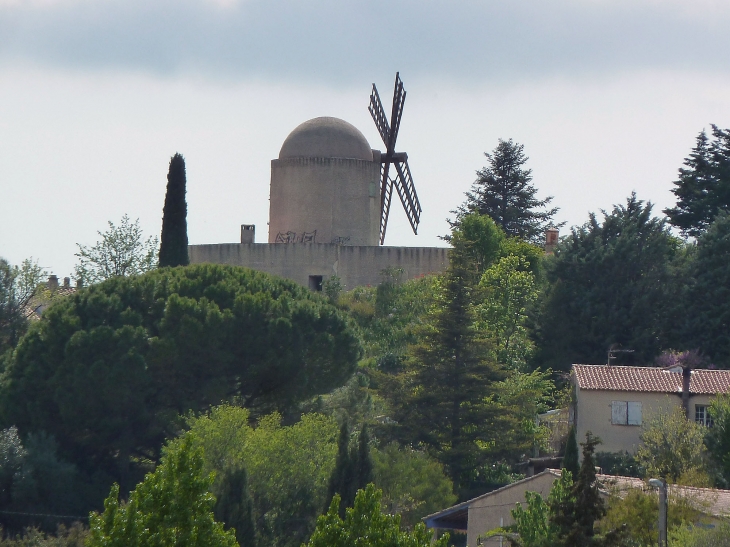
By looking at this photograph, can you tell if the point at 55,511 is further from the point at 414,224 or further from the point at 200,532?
the point at 414,224

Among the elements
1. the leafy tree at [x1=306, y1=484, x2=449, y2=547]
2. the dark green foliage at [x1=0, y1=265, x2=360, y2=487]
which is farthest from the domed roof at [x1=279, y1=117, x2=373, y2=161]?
the leafy tree at [x1=306, y1=484, x2=449, y2=547]

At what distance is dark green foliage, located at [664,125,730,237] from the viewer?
133 ft

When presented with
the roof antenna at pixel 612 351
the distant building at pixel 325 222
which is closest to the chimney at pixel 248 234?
the distant building at pixel 325 222

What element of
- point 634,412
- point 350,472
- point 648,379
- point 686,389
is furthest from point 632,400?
point 350,472

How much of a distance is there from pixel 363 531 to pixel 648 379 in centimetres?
1639

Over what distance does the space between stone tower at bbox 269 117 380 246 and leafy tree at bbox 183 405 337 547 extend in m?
15.1

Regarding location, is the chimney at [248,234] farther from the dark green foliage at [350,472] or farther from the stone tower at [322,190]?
the dark green foliage at [350,472]

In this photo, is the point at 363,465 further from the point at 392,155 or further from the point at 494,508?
the point at 392,155

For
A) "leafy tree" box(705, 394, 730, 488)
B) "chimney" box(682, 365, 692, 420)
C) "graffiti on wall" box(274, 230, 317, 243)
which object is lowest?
"leafy tree" box(705, 394, 730, 488)

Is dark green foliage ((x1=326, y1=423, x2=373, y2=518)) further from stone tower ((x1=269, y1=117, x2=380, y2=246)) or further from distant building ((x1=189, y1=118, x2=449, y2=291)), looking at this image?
stone tower ((x1=269, y1=117, x2=380, y2=246))

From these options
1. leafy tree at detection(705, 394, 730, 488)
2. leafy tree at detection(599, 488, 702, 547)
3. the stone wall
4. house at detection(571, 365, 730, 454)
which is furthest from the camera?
the stone wall

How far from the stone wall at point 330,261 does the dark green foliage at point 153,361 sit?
30.6 ft

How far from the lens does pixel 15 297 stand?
124ft

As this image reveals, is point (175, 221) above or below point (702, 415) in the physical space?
above
